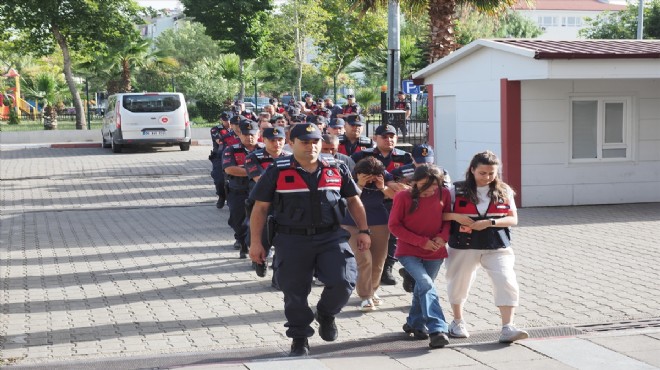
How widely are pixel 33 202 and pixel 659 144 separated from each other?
37.6 feet

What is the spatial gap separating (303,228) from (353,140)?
382cm

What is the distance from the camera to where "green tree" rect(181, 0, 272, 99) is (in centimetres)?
3459

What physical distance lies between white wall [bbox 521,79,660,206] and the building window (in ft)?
0.41

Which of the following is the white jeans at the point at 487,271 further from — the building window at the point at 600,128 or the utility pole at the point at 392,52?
the utility pole at the point at 392,52

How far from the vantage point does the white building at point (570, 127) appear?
15.3m

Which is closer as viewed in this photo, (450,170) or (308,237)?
(308,237)

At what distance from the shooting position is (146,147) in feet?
97.9

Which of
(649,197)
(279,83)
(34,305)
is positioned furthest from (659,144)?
(279,83)

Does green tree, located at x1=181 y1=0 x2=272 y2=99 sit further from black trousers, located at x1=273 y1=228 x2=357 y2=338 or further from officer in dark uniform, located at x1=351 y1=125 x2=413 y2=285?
black trousers, located at x1=273 y1=228 x2=357 y2=338

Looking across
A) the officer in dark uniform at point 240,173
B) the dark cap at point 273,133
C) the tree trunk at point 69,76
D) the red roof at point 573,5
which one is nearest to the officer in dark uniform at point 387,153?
the dark cap at point 273,133

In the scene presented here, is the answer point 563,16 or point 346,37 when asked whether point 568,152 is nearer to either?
point 346,37

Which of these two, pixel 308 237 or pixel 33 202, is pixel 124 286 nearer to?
pixel 308 237

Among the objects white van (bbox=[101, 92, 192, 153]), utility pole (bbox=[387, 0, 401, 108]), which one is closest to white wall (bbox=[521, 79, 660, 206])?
utility pole (bbox=[387, 0, 401, 108])

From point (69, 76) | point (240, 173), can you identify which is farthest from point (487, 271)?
point (69, 76)
